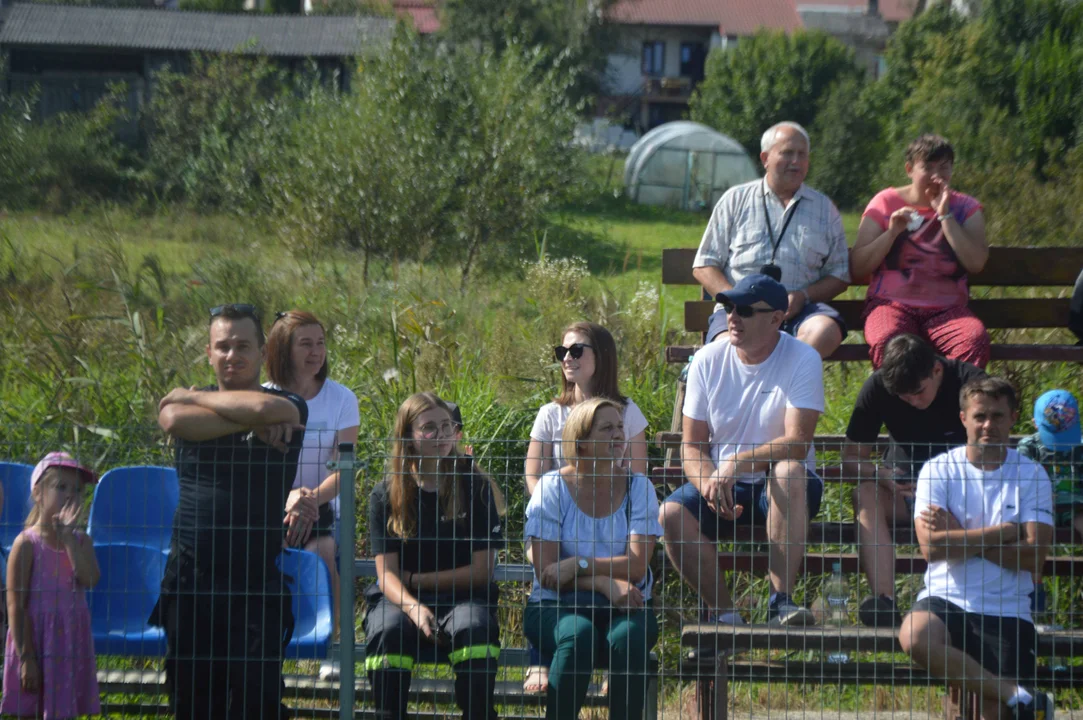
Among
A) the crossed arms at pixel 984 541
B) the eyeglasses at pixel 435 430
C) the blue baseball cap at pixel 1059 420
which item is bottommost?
the crossed arms at pixel 984 541

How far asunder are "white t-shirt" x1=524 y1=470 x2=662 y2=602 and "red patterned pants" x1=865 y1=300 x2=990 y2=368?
2.01 m

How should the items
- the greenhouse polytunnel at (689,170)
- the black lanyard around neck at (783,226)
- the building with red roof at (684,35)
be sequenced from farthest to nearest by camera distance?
the building with red roof at (684,35)
the greenhouse polytunnel at (689,170)
the black lanyard around neck at (783,226)

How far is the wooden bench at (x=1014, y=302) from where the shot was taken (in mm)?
6438

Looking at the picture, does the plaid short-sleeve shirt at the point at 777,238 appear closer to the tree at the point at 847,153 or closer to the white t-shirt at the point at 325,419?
the white t-shirt at the point at 325,419

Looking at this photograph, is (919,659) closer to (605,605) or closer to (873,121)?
(605,605)

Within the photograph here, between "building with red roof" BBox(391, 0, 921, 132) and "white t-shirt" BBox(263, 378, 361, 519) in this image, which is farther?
"building with red roof" BBox(391, 0, 921, 132)

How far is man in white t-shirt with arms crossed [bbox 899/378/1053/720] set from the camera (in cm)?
399

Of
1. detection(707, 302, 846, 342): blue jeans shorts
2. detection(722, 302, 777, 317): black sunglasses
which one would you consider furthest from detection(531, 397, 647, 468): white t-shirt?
detection(707, 302, 846, 342): blue jeans shorts

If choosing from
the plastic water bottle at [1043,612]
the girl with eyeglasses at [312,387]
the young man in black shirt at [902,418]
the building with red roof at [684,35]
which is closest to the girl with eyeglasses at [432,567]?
the girl with eyeglasses at [312,387]

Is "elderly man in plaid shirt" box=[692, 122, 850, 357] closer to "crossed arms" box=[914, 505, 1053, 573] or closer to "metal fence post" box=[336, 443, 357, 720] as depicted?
"crossed arms" box=[914, 505, 1053, 573]

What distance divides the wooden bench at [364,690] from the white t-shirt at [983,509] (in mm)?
1038

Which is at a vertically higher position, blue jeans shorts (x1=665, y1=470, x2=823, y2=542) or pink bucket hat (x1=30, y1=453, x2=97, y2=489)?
pink bucket hat (x1=30, y1=453, x2=97, y2=489)

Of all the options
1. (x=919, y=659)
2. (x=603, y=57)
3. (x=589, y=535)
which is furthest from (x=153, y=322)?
(x=603, y=57)

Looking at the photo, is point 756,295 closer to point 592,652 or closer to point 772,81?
point 592,652
